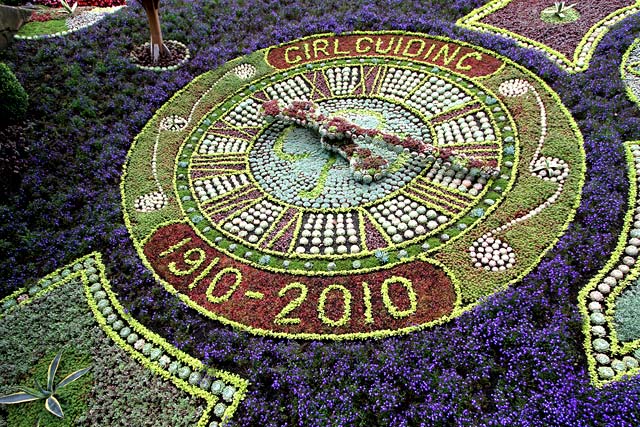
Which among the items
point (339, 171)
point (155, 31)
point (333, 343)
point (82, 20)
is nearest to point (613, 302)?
point (333, 343)

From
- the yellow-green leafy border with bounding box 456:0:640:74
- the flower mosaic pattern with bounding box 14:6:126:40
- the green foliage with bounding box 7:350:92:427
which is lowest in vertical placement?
the green foliage with bounding box 7:350:92:427

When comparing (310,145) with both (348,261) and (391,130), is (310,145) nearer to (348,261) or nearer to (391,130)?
(391,130)

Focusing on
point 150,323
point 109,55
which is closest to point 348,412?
point 150,323

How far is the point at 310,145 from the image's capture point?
1015 cm

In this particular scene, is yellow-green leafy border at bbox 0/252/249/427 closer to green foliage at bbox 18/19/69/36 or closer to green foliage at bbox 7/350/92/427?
green foliage at bbox 7/350/92/427

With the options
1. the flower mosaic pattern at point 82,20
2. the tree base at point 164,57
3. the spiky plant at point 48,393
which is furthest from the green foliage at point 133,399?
the flower mosaic pattern at point 82,20

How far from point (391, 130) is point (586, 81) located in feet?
13.3

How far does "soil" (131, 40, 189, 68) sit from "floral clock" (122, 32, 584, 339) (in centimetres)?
114

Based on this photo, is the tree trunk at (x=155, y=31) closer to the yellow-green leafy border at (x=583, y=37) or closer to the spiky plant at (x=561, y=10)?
the yellow-green leafy border at (x=583, y=37)

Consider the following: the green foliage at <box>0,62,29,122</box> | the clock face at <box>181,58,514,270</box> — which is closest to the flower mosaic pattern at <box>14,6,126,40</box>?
the green foliage at <box>0,62,29,122</box>

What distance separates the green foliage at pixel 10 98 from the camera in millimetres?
10211

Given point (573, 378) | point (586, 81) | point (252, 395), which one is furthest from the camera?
point (586, 81)

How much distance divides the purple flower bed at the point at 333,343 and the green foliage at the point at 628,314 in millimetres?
520

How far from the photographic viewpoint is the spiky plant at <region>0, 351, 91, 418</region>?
651 centimetres
